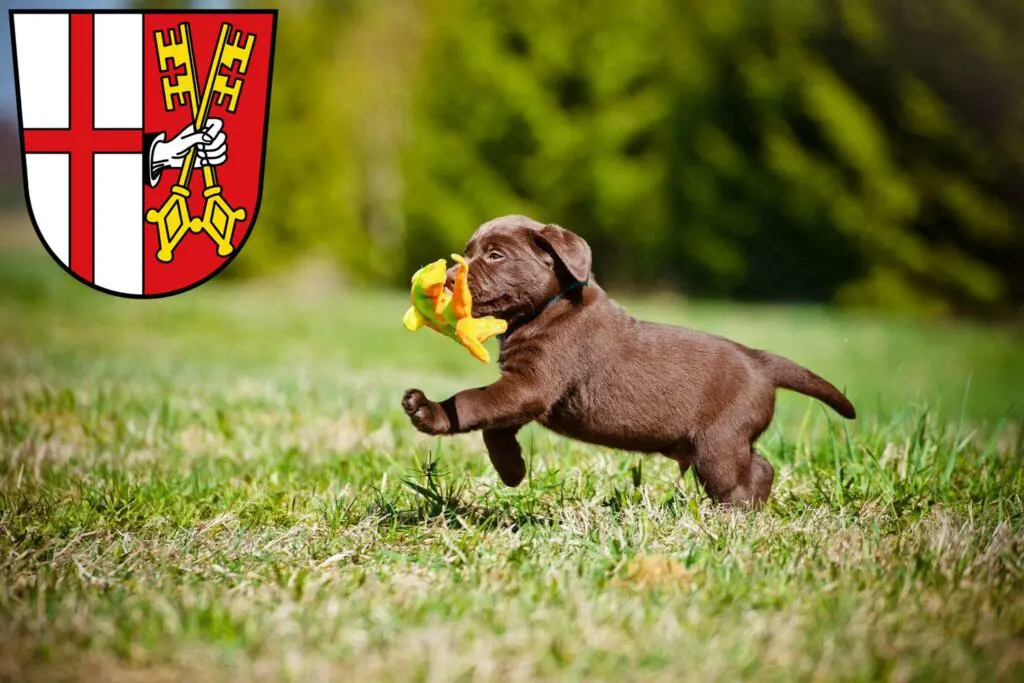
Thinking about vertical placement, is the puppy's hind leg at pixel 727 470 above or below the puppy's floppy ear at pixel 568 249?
below

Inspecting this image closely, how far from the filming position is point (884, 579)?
297cm

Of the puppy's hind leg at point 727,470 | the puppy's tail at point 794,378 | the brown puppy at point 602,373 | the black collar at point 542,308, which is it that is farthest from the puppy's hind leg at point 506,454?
the puppy's tail at point 794,378

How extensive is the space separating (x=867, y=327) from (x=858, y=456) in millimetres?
11654

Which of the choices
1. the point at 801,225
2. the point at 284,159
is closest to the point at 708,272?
the point at 801,225

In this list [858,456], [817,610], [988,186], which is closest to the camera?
[817,610]

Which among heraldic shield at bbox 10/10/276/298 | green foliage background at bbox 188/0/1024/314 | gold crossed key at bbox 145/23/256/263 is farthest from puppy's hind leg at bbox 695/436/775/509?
green foliage background at bbox 188/0/1024/314

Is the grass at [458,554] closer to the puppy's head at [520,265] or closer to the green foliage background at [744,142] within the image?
the puppy's head at [520,265]

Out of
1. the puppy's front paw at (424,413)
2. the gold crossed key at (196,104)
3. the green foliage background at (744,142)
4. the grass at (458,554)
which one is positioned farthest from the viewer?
the green foliage background at (744,142)

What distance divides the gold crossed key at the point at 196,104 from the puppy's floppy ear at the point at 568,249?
205cm

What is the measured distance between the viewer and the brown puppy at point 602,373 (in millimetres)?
3355

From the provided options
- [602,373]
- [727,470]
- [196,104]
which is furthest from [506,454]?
[196,104]

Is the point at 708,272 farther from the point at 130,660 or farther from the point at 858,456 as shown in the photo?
the point at 130,660

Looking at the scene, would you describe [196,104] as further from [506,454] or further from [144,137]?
[506,454]

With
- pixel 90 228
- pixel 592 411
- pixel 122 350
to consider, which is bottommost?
pixel 122 350
